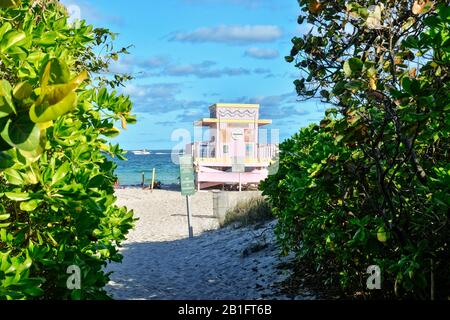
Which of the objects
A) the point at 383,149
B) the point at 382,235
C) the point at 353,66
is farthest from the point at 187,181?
the point at 353,66

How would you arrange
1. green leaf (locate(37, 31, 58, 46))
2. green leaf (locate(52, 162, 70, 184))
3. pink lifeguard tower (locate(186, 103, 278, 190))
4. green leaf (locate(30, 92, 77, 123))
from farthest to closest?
pink lifeguard tower (locate(186, 103, 278, 190)) → green leaf (locate(37, 31, 58, 46)) → green leaf (locate(52, 162, 70, 184)) → green leaf (locate(30, 92, 77, 123))

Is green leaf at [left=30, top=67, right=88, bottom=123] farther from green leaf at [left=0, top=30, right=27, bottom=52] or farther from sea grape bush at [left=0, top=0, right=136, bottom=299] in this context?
green leaf at [left=0, top=30, right=27, bottom=52]

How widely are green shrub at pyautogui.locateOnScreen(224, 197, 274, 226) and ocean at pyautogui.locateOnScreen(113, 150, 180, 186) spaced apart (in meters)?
42.1

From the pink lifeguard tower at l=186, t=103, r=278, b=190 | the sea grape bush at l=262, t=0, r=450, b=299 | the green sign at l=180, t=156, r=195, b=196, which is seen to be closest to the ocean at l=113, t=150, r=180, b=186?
the pink lifeguard tower at l=186, t=103, r=278, b=190

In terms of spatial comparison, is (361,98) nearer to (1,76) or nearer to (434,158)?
(434,158)

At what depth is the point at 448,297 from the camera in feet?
11.9

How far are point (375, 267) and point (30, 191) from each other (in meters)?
2.53

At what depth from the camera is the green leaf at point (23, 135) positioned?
3.24 ft

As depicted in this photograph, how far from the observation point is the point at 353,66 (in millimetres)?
2941

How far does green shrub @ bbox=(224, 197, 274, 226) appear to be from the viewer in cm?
1135

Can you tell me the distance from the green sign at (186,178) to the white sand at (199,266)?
117 cm

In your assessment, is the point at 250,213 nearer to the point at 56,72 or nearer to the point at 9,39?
the point at 9,39

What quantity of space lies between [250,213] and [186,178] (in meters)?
2.20

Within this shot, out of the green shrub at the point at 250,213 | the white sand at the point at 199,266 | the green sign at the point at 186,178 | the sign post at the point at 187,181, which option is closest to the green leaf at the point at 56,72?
the white sand at the point at 199,266
